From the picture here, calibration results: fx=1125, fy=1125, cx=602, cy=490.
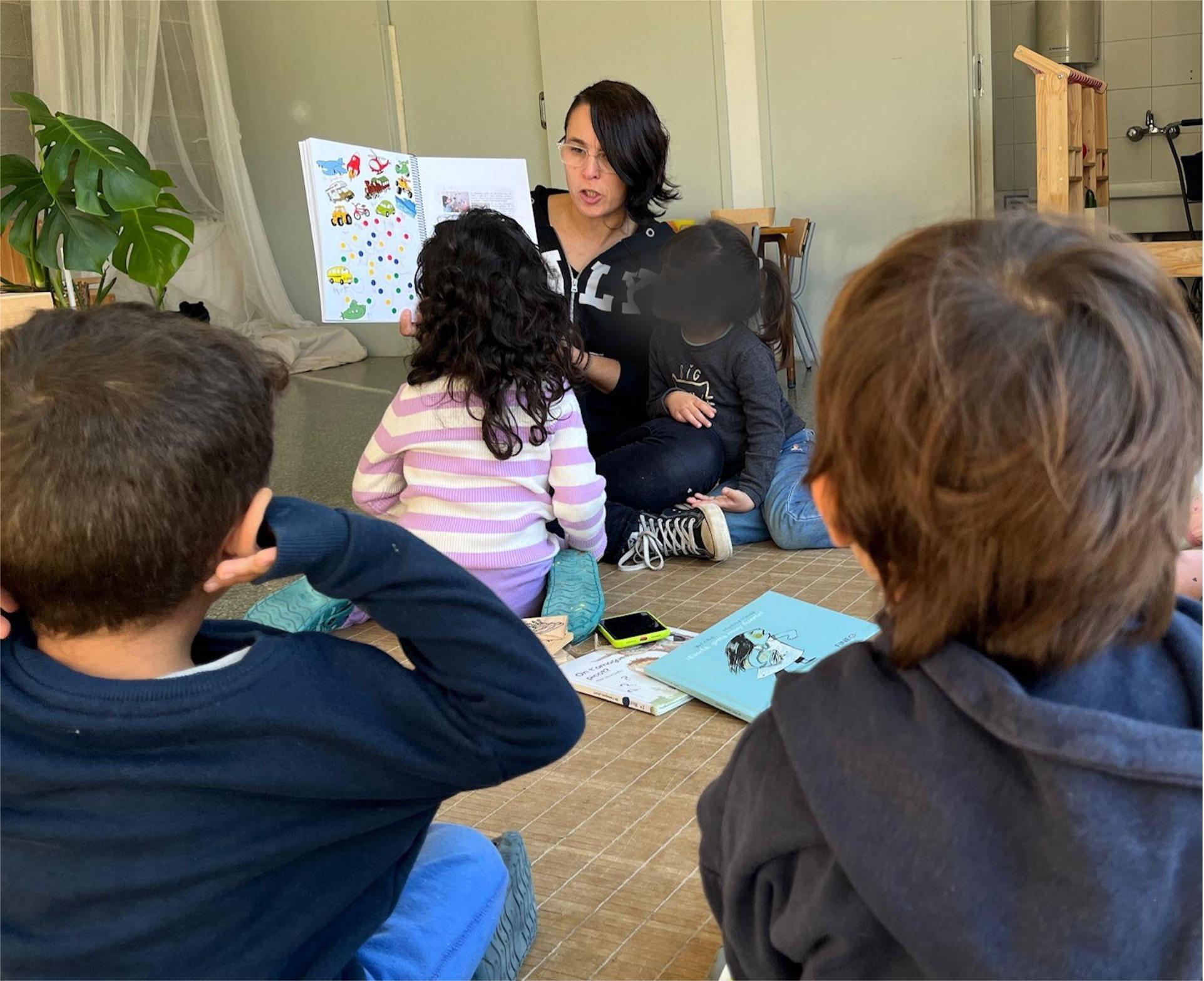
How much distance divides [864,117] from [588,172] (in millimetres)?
2784

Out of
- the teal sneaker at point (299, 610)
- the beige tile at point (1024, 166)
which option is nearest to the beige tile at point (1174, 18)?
the beige tile at point (1024, 166)

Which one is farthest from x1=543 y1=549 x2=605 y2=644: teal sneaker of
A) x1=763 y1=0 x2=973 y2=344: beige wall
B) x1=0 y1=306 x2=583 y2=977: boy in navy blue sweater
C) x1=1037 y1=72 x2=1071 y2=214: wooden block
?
x1=763 y1=0 x2=973 y2=344: beige wall

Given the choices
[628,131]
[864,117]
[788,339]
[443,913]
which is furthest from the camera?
[864,117]

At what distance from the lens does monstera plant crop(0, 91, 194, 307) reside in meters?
2.86

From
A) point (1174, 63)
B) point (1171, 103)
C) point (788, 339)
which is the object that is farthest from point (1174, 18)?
point (788, 339)

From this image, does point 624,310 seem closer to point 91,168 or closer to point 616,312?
point 616,312

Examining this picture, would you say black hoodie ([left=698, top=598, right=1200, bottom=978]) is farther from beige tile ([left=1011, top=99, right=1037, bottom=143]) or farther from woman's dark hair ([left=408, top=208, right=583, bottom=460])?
beige tile ([left=1011, top=99, right=1037, bottom=143])

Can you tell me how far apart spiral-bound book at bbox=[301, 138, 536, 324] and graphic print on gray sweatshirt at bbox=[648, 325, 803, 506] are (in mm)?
445

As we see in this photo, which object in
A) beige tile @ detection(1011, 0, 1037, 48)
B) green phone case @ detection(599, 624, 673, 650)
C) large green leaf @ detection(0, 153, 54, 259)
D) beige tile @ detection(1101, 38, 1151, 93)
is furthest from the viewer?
Answer: beige tile @ detection(1011, 0, 1037, 48)

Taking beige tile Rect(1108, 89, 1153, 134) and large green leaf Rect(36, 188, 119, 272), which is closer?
large green leaf Rect(36, 188, 119, 272)

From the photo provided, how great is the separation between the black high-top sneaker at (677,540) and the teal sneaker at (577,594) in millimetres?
250

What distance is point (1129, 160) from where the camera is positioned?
5.77m

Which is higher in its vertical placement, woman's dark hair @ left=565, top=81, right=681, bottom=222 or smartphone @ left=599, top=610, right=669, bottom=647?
woman's dark hair @ left=565, top=81, right=681, bottom=222

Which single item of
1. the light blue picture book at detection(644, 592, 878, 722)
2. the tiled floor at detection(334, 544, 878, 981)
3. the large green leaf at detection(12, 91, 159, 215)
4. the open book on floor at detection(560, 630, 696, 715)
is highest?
the large green leaf at detection(12, 91, 159, 215)
